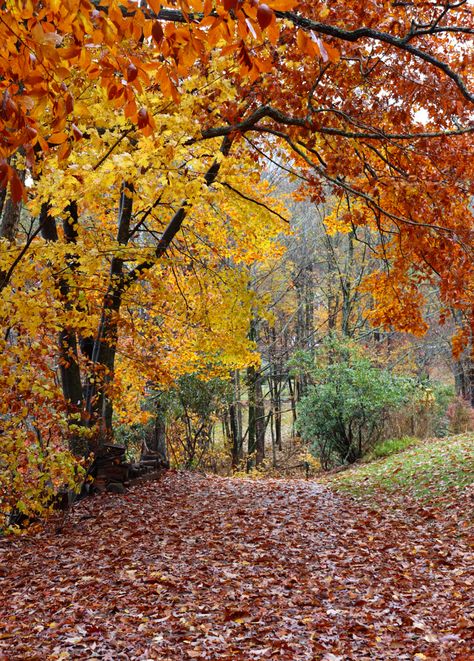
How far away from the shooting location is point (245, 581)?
5.15 m

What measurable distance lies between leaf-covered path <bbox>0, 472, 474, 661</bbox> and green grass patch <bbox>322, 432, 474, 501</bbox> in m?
0.87

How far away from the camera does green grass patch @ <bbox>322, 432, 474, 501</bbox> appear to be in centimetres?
867

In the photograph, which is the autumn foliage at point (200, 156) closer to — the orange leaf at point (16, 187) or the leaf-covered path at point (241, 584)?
the orange leaf at point (16, 187)

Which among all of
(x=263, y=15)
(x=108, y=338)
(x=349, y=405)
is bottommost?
(x=349, y=405)

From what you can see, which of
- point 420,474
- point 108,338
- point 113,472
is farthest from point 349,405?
point 108,338

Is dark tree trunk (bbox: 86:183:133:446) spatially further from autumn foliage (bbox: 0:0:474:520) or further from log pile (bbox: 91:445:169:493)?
log pile (bbox: 91:445:169:493)

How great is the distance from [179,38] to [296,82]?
4311 millimetres

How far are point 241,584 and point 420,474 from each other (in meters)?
5.35

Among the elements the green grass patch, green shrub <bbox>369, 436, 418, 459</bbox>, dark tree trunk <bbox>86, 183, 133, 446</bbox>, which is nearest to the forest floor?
the green grass patch

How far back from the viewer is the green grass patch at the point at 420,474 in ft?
28.5

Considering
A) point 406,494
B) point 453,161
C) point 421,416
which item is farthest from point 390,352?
point 453,161

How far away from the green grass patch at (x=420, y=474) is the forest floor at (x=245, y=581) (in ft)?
1.12

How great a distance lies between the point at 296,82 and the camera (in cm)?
639

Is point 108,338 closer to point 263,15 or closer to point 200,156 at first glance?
point 200,156
